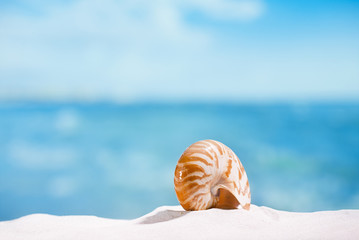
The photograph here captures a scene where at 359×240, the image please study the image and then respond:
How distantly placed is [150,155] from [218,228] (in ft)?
24.0

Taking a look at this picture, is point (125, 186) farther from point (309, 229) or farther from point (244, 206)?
point (309, 229)

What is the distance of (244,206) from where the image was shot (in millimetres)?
2123

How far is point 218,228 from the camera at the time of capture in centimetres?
169

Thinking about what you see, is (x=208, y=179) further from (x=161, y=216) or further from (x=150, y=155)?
(x=150, y=155)

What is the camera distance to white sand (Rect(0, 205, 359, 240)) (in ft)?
5.17

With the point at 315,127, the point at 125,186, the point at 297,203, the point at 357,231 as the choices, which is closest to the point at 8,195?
the point at 125,186

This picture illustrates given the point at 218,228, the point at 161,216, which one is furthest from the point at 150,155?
the point at 218,228

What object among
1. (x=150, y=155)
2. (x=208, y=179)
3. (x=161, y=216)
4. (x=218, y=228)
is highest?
(x=150, y=155)

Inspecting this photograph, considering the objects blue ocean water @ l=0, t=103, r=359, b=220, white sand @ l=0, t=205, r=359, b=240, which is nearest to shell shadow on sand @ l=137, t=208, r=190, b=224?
white sand @ l=0, t=205, r=359, b=240

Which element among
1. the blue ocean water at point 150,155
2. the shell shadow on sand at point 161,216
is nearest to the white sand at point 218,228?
the shell shadow on sand at point 161,216

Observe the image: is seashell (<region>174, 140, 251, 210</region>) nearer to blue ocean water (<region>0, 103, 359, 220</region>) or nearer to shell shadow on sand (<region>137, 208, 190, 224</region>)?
shell shadow on sand (<region>137, 208, 190, 224</region>)

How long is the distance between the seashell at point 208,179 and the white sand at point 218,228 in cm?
9

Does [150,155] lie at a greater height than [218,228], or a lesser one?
greater

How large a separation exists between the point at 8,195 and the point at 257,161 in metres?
4.99
